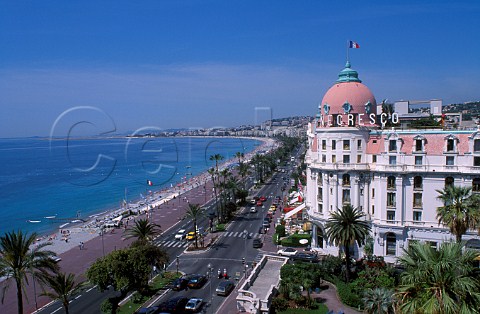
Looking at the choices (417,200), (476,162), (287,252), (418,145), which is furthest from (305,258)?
(476,162)

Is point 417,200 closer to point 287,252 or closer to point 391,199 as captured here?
point 391,199

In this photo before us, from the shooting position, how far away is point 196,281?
4412cm

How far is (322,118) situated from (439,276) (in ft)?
137

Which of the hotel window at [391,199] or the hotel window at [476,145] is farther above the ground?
the hotel window at [476,145]

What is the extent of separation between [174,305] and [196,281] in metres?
6.36

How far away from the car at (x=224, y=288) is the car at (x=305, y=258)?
11.1 metres

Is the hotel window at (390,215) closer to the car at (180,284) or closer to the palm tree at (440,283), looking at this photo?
the car at (180,284)

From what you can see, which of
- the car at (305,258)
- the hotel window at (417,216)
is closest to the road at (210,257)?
the car at (305,258)

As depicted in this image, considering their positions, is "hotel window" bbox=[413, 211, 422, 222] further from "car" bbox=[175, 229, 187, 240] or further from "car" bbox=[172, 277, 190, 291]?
"car" bbox=[175, 229, 187, 240]

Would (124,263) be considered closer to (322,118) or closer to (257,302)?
(257,302)

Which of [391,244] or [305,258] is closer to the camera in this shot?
[391,244]

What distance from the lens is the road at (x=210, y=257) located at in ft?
135

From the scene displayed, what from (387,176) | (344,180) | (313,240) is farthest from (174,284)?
(387,176)

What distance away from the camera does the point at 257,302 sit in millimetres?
36438
